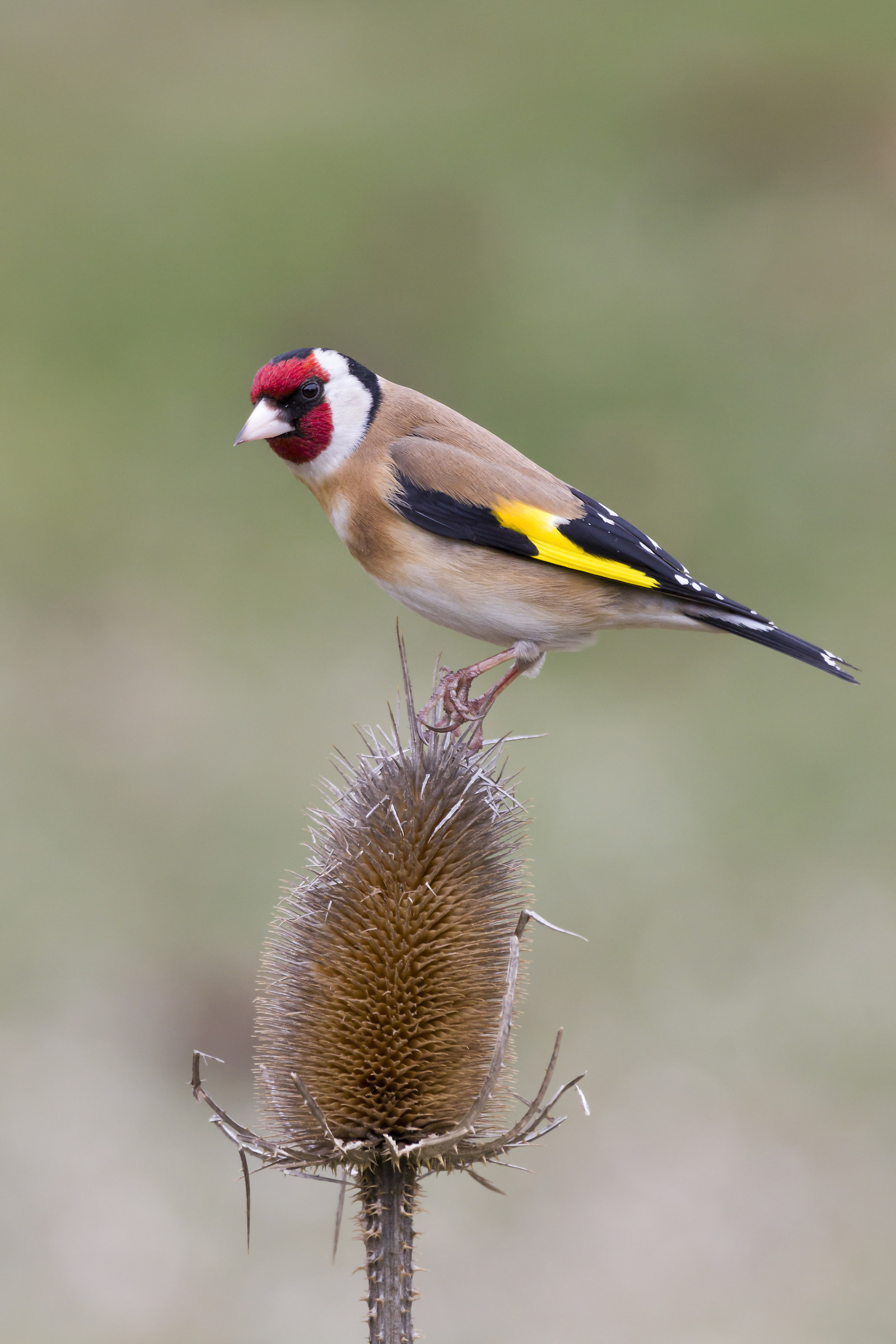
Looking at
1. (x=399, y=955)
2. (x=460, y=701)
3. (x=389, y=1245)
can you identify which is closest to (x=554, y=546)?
(x=460, y=701)

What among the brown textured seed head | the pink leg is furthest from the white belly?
the brown textured seed head

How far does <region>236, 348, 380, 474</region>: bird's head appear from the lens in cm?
373

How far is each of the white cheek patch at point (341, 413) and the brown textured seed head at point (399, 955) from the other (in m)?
0.97

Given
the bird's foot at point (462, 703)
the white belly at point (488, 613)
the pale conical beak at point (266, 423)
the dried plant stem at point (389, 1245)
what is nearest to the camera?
the dried plant stem at point (389, 1245)

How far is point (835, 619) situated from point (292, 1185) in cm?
706

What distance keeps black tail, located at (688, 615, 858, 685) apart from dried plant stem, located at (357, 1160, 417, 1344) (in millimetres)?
1618

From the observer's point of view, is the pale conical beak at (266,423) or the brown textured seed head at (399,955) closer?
the brown textured seed head at (399,955)

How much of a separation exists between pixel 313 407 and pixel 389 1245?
218 cm

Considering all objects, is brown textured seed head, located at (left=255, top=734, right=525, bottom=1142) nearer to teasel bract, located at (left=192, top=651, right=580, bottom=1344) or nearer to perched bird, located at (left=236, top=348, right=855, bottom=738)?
teasel bract, located at (left=192, top=651, right=580, bottom=1344)

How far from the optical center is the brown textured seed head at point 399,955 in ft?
10.3

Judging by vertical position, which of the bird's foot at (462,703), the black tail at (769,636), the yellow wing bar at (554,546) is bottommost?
the bird's foot at (462,703)

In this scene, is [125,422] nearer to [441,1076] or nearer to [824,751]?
[824,751]

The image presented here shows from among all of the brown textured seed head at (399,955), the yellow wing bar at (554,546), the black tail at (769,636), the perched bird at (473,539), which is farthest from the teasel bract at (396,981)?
the black tail at (769,636)

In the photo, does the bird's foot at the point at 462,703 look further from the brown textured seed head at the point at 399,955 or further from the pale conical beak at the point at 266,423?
the pale conical beak at the point at 266,423
